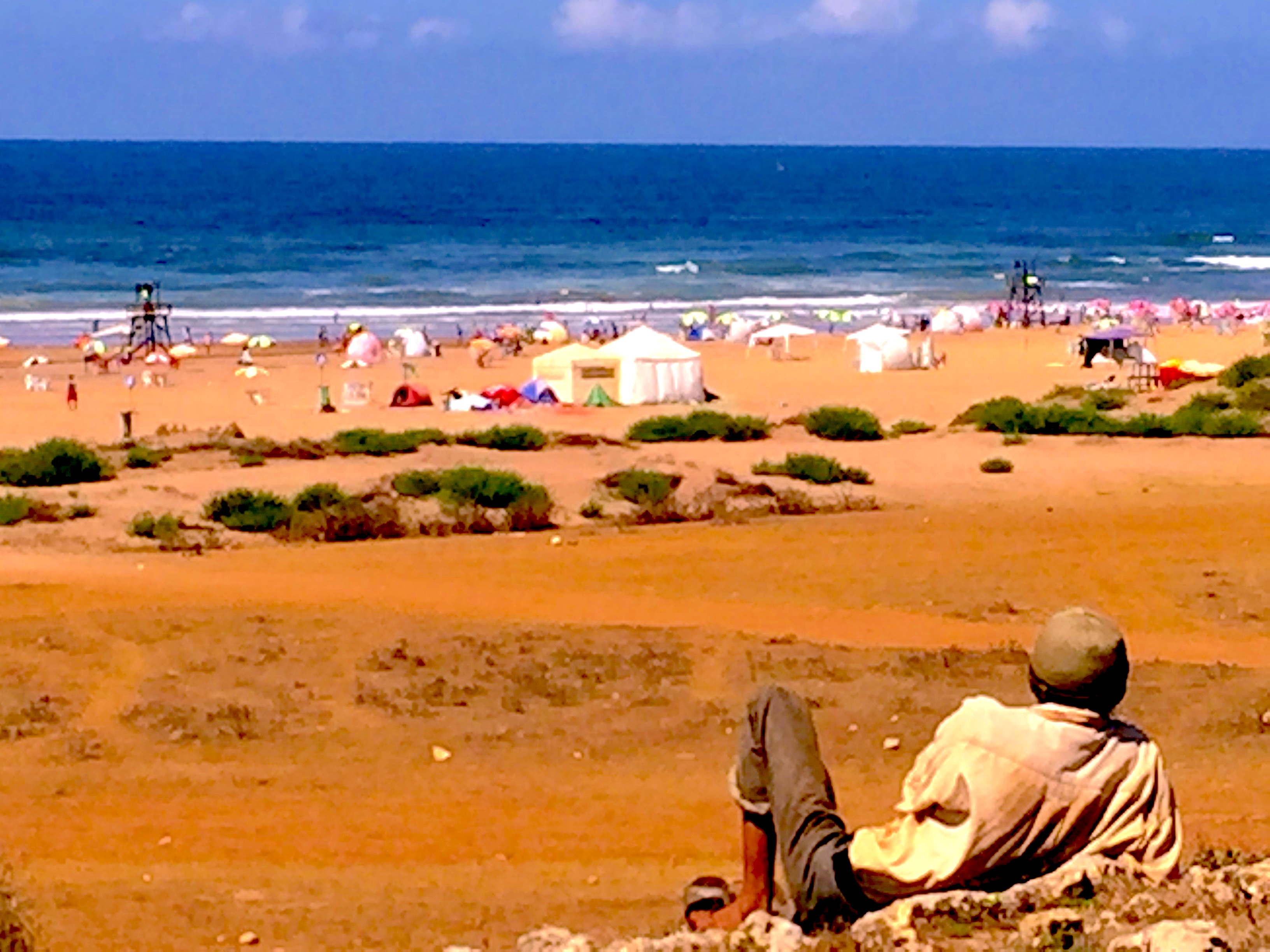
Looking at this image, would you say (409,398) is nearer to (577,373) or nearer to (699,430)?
(577,373)

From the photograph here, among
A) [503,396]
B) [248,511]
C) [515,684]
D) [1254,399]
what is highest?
[503,396]

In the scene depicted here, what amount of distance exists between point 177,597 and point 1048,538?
17.5 ft

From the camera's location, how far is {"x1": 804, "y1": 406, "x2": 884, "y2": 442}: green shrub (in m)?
19.5

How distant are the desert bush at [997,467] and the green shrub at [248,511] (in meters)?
5.91

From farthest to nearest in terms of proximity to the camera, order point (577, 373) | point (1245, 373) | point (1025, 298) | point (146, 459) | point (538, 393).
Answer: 1. point (1025, 298)
2. point (577, 373)
3. point (538, 393)
4. point (1245, 373)
5. point (146, 459)

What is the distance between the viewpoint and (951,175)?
15200 cm

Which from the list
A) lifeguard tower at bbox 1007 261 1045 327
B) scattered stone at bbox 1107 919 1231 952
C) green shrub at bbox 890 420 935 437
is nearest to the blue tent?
green shrub at bbox 890 420 935 437

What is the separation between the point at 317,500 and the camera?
43.1 feet

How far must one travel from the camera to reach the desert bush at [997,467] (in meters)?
16.0

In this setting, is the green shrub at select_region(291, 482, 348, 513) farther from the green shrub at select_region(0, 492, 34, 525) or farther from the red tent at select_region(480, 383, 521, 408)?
the red tent at select_region(480, 383, 521, 408)

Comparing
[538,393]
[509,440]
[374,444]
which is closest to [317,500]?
[374,444]

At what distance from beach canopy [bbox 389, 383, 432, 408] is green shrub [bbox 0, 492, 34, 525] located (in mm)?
12921

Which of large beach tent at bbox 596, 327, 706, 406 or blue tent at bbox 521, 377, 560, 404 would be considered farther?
large beach tent at bbox 596, 327, 706, 406

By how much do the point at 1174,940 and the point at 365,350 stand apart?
3016 centimetres
